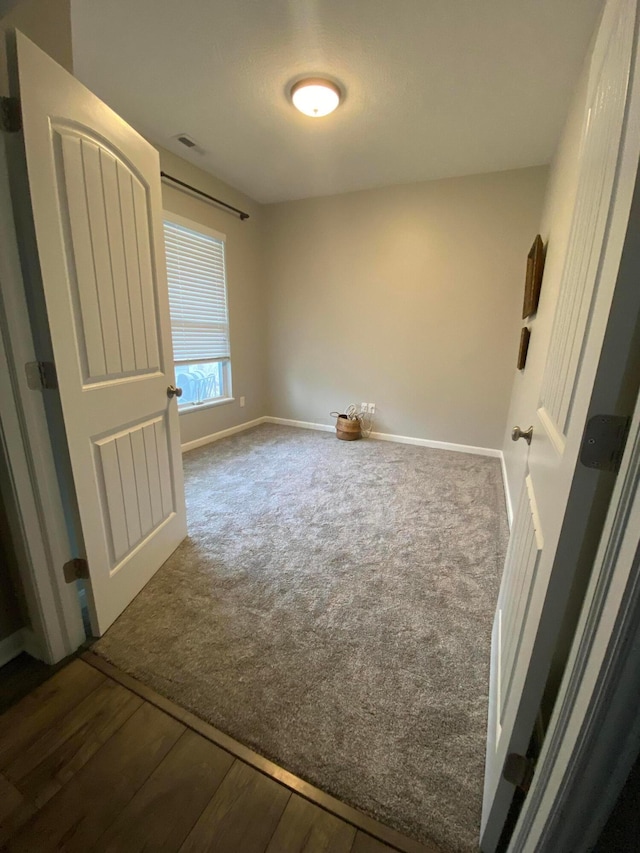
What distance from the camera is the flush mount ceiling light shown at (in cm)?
199

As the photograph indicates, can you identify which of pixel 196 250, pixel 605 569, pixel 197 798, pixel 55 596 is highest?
pixel 196 250

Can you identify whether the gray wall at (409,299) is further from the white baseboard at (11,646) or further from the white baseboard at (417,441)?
the white baseboard at (11,646)

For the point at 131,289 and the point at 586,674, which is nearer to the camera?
the point at 586,674

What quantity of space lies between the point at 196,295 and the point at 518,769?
3.77 m

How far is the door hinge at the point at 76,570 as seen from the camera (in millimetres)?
1289

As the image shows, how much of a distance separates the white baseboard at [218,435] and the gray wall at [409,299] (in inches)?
26.1

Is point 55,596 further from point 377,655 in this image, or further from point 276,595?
point 377,655

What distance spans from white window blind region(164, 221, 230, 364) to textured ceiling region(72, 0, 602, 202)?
72cm

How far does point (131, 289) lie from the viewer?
150cm

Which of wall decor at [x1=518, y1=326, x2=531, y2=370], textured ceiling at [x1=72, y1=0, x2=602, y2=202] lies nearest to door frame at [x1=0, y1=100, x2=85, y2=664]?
textured ceiling at [x1=72, y1=0, x2=602, y2=202]

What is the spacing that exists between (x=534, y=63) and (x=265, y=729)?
3.29 meters

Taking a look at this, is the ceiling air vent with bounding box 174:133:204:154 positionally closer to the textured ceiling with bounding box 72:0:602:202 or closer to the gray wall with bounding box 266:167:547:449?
the textured ceiling with bounding box 72:0:602:202

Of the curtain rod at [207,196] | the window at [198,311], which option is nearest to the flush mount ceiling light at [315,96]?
the curtain rod at [207,196]

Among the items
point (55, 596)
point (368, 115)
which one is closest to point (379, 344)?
point (368, 115)
